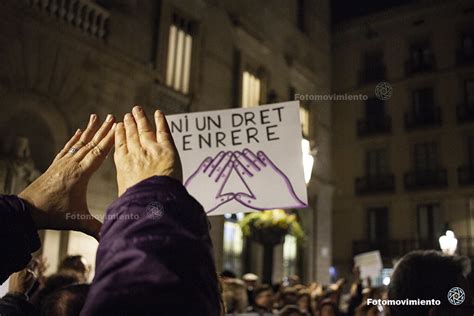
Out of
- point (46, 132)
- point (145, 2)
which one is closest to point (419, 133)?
point (145, 2)

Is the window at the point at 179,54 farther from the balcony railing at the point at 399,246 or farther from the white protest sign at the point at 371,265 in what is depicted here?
the balcony railing at the point at 399,246

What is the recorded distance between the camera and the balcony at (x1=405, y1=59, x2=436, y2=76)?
23.9m

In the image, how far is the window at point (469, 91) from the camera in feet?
74.5

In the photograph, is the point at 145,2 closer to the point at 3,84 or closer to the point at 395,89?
the point at 3,84

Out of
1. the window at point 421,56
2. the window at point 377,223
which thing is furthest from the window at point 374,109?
the window at point 377,223

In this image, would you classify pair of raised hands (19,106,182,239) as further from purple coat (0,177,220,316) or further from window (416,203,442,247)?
window (416,203,442,247)

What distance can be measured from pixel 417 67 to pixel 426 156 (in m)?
4.15

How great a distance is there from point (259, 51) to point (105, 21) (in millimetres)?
6706

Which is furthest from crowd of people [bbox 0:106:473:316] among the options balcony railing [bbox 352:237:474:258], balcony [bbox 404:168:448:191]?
balcony [bbox 404:168:448:191]

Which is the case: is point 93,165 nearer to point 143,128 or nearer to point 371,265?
point 143,128

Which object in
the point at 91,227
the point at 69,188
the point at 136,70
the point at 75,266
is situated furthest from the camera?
the point at 136,70

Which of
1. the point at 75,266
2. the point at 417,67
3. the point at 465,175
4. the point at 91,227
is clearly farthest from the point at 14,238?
the point at 417,67

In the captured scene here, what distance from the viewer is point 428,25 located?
24.1 m

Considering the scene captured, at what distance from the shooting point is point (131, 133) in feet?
3.97
